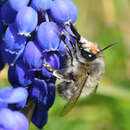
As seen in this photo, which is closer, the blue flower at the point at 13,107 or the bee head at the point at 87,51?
the blue flower at the point at 13,107

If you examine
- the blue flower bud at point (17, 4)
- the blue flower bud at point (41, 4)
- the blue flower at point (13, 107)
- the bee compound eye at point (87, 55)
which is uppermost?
the blue flower bud at point (17, 4)

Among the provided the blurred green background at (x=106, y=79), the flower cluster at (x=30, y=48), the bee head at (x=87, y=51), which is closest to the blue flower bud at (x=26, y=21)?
the flower cluster at (x=30, y=48)

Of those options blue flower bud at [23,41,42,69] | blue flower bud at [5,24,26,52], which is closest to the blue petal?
blue flower bud at [23,41,42,69]

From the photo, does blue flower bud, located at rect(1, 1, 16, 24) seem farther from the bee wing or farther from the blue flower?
the bee wing

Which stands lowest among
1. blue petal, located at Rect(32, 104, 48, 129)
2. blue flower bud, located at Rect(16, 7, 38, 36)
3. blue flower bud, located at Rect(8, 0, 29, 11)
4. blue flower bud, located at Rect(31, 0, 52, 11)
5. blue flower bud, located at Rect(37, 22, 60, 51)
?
blue petal, located at Rect(32, 104, 48, 129)

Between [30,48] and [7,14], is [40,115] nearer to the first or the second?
[30,48]

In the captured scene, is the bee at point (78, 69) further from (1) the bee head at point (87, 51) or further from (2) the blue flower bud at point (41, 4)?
(2) the blue flower bud at point (41, 4)
